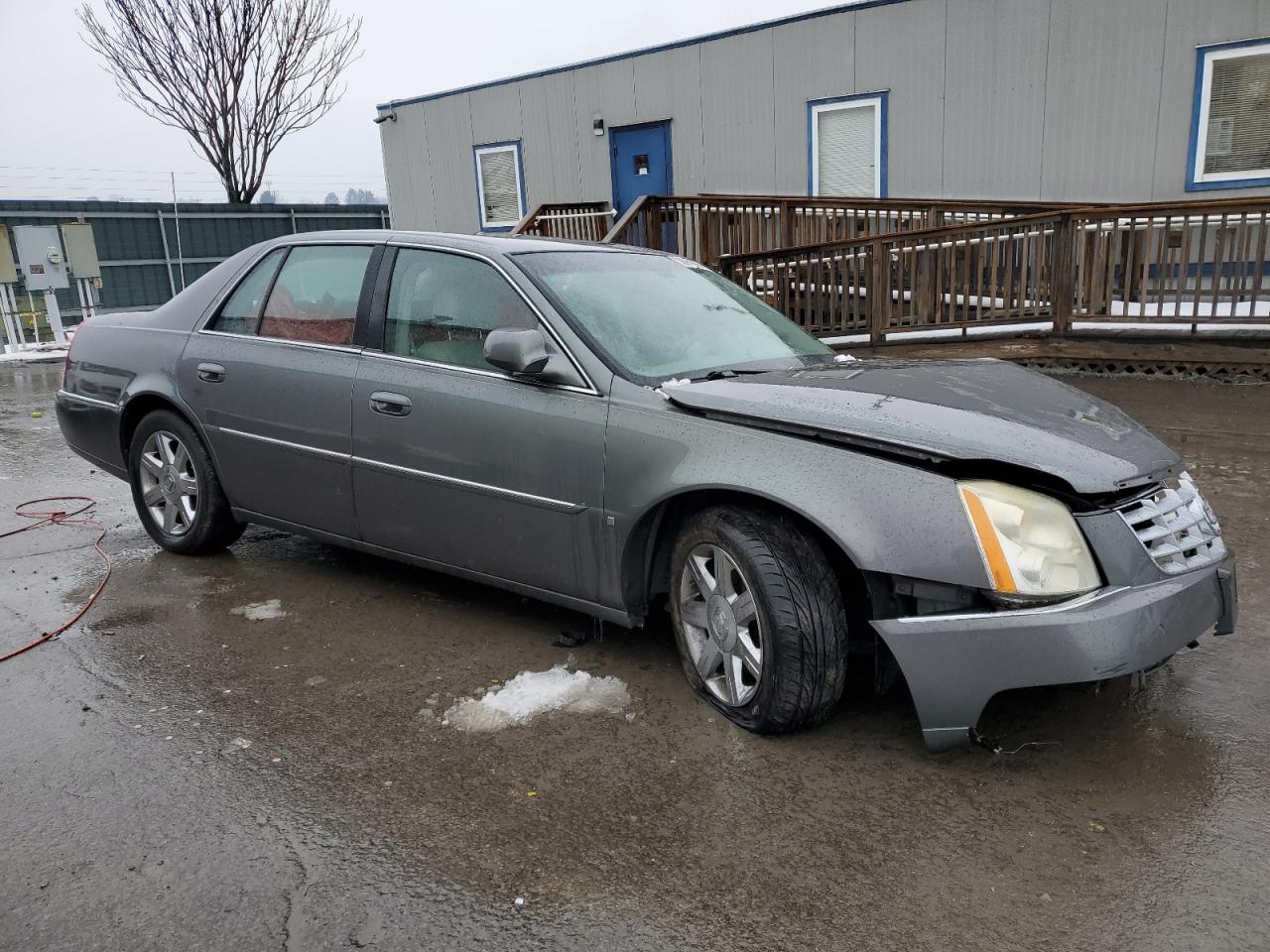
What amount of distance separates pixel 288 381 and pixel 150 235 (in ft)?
61.7

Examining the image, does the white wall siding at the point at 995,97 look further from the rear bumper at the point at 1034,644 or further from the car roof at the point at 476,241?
the rear bumper at the point at 1034,644

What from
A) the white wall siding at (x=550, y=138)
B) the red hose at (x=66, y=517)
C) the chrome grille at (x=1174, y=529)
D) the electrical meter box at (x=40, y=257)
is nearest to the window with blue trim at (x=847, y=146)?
the white wall siding at (x=550, y=138)

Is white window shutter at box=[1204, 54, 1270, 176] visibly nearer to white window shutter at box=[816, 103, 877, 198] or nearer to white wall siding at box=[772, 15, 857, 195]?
white window shutter at box=[816, 103, 877, 198]

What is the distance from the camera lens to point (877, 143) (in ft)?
42.5

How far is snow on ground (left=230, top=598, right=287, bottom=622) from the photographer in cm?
448

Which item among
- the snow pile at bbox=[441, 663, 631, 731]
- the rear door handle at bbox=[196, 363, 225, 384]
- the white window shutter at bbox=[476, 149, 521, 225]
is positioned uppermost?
the white window shutter at bbox=[476, 149, 521, 225]

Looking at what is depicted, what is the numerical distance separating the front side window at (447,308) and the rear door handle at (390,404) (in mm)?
181

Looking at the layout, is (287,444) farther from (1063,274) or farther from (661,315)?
(1063,274)

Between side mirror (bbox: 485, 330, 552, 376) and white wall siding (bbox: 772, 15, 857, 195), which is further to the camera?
white wall siding (bbox: 772, 15, 857, 195)

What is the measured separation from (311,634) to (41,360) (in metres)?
13.6

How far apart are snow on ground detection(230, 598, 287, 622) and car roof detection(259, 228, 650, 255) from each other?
65.8 inches

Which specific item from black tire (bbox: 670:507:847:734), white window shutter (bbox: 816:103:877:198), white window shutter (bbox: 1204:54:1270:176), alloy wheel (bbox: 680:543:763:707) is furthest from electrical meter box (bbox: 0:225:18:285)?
white window shutter (bbox: 1204:54:1270:176)

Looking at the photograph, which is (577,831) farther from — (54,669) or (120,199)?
(120,199)

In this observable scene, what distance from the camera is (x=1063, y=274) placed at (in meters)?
9.51
